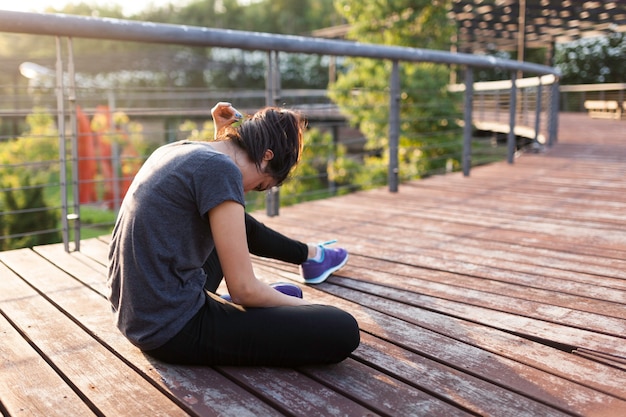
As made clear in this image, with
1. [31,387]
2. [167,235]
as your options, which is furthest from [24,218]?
[167,235]

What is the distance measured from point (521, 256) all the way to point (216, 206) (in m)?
1.85

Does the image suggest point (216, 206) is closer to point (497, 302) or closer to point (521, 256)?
point (497, 302)

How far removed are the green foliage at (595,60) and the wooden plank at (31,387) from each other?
23.0 metres

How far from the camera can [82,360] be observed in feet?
5.77

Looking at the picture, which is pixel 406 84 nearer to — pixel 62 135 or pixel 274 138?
pixel 62 135

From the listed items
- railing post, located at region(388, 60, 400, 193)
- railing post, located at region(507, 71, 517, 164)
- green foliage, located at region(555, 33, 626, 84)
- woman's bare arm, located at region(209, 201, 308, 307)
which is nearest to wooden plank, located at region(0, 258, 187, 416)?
woman's bare arm, located at region(209, 201, 308, 307)

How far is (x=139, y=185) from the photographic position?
1625 mm

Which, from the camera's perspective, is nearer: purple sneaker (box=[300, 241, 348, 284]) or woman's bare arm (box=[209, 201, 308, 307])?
woman's bare arm (box=[209, 201, 308, 307])

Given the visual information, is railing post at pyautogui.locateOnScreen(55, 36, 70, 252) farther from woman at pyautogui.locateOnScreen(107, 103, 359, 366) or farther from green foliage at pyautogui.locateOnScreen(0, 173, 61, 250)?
green foliage at pyautogui.locateOnScreen(0, 173, 61, 250)

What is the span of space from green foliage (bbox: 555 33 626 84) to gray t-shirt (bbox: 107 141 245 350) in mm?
22817

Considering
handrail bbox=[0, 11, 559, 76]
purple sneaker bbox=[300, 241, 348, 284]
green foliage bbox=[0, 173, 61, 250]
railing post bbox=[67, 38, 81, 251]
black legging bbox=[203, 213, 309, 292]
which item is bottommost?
green foliage bbox=[0, 173, 61, 250]

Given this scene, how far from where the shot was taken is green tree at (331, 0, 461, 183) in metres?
9.59

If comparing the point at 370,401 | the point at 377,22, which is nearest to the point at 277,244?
the point at 370,401

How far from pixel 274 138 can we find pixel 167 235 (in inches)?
14.3
